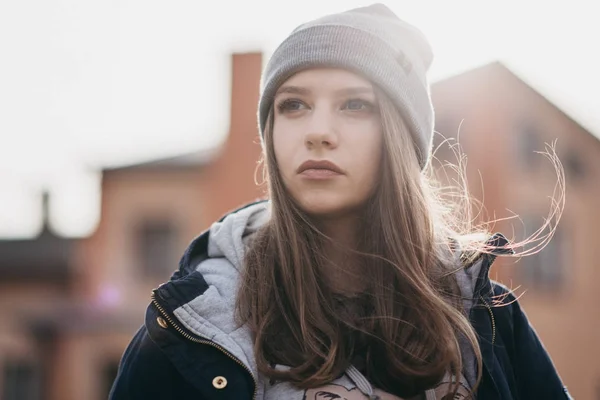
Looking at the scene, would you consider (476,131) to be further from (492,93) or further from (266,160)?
(266,160)

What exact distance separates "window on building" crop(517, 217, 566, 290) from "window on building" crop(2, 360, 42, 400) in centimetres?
1273

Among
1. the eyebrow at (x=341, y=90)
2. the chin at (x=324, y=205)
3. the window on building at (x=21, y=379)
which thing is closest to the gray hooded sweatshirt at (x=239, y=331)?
the chin at (x=324, y=205)

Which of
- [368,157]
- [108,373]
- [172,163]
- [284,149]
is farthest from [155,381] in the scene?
[172,163]

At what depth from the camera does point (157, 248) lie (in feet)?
67.4

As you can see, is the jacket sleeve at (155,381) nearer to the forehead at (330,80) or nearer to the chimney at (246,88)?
the forehead at (330,80)

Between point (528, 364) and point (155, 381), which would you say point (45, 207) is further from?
point (528, 364)

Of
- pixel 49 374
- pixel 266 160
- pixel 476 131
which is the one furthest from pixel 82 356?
pixel 266 160

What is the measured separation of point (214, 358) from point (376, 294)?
0.61m

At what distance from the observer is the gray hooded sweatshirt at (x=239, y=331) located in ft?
7.27

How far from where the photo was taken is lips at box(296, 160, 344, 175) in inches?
94.4

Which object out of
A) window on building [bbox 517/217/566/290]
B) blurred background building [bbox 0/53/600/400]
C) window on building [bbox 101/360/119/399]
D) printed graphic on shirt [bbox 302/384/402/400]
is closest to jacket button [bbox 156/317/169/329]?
printed graphic on shirt [bbox 302/384/402/400]

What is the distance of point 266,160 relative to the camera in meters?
2.63

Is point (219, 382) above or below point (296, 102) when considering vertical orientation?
below

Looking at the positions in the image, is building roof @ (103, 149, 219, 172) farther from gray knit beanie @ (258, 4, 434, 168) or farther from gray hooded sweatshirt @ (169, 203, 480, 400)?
gray hooded sweatshirt @ (169, 203, 480, 400)
